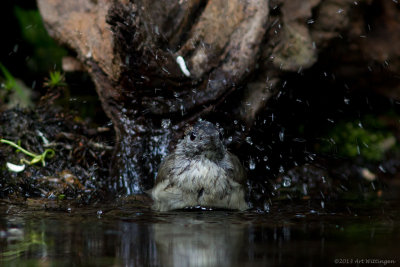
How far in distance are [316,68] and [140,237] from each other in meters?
3.93

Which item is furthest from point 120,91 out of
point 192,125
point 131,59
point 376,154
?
point 376,154

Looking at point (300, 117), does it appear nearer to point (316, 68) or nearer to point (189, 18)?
point (316, 68)

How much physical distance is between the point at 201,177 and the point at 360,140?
134 inches

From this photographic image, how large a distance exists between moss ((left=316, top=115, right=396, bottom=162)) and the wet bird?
98.3 inches

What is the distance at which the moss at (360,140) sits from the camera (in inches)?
291

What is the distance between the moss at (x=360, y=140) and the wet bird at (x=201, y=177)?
2.50 meters

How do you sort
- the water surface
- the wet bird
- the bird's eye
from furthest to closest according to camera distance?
the bird's eye, the wet bird, the water surface

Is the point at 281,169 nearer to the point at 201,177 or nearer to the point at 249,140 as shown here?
the point at 249,140

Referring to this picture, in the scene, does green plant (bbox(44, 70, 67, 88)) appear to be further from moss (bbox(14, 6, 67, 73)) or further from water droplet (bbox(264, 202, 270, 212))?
water droplet (bbox(264, 202, 270, 212))

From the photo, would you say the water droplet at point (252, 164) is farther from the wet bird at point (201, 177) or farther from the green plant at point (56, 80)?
the green plant at point (56, 80)

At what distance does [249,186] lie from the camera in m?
6.01

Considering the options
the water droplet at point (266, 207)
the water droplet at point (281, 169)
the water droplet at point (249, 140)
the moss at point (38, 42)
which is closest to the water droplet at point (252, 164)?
the water droplet at point (249, 140)

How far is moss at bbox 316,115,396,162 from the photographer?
7.39 meters

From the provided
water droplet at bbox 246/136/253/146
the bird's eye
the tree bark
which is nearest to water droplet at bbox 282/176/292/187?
water droplet at bbox 246/136/253/146
